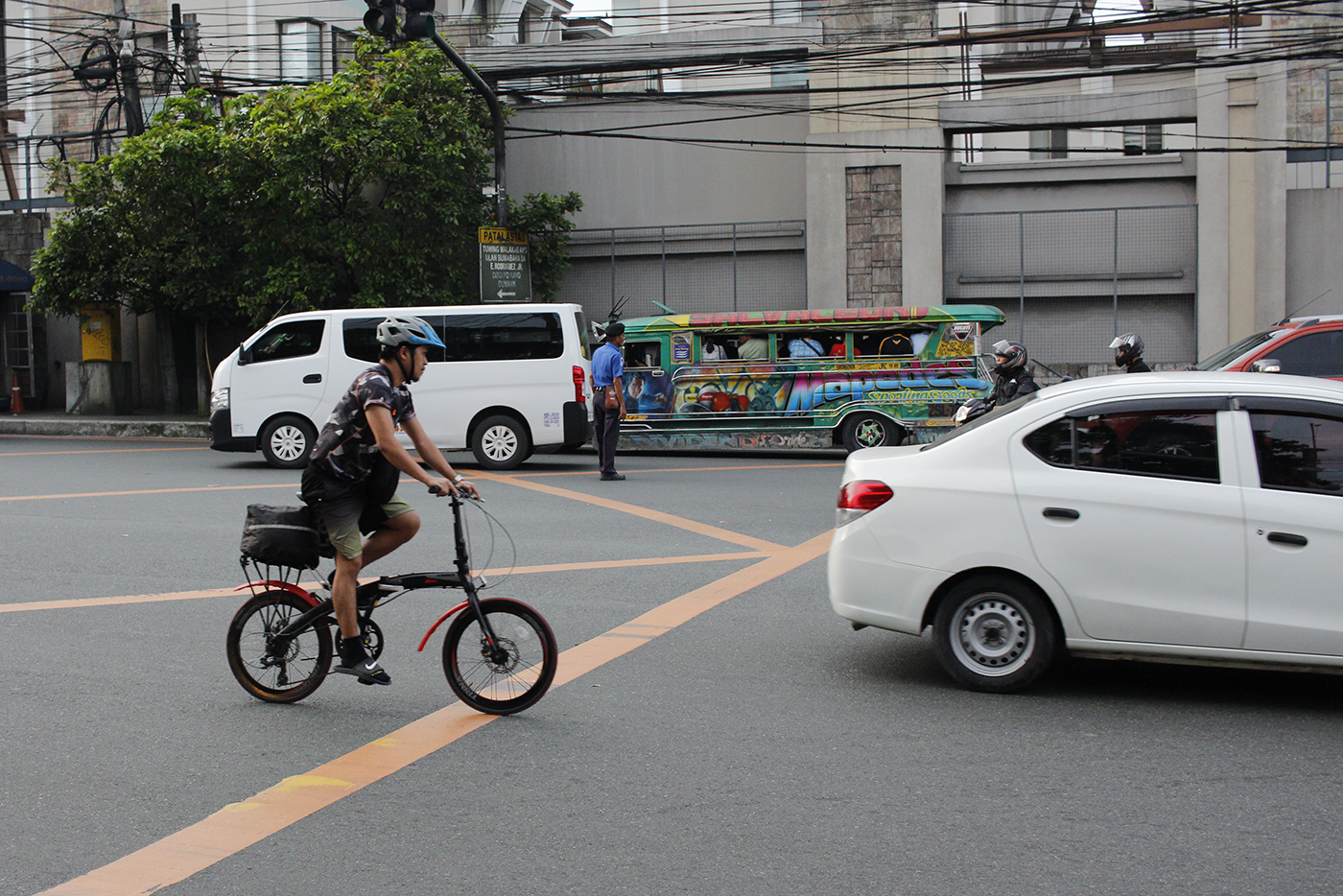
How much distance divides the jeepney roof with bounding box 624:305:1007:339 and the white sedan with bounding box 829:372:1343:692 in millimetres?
11508

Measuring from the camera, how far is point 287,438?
52.2 ft

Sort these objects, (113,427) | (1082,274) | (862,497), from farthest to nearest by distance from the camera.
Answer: (1082,274), (113,427), (862,497)

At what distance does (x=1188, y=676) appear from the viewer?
597 cm

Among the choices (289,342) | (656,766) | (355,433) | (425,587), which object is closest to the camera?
(656,766)

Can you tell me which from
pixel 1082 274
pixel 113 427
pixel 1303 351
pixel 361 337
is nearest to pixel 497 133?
pixel 361 337

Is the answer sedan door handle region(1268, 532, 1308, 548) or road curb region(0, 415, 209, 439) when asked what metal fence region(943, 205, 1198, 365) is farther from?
sedan door handle region(1268, 532, 1308, 548)

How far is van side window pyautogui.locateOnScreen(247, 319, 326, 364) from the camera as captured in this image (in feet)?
51.9

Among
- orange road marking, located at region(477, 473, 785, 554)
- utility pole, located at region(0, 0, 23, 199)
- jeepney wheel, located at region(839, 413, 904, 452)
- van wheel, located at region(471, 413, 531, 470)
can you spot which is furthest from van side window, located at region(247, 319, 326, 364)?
utility pole, located at region(0, 0, 23, 199)

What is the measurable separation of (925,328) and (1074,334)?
21.5 feet

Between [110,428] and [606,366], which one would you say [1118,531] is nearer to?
[606,366]

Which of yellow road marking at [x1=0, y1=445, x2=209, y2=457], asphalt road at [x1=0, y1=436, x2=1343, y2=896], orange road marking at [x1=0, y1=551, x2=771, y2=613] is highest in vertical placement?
yellow road marking at [x1=0, y1=445, x2=209, y2=457]

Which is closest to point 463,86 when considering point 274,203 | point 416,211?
point 416,211

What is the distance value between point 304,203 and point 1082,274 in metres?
13.6

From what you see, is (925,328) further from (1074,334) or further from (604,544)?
(604,544)
